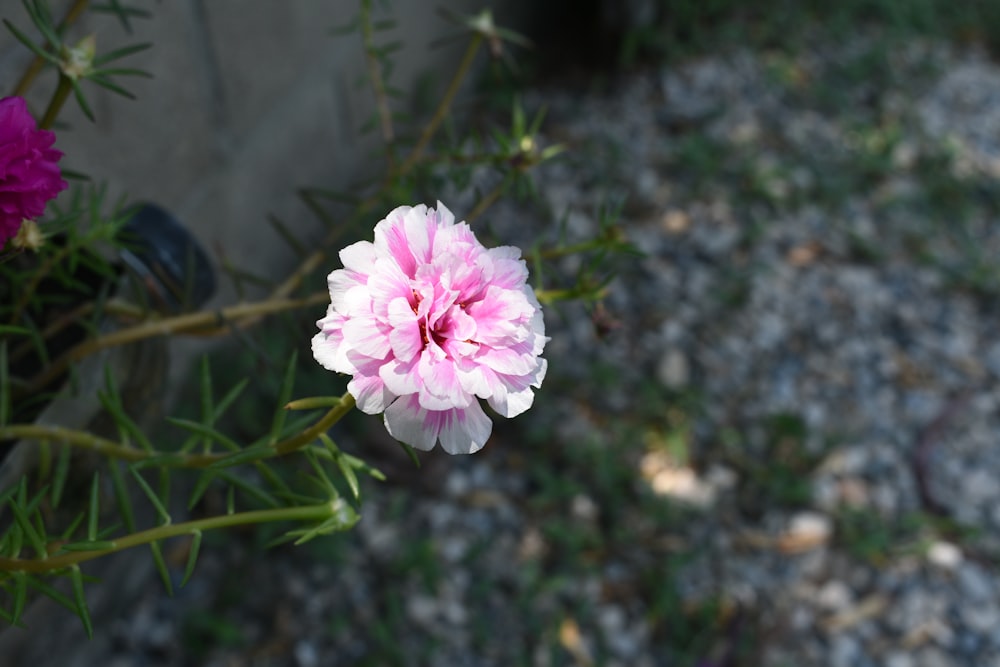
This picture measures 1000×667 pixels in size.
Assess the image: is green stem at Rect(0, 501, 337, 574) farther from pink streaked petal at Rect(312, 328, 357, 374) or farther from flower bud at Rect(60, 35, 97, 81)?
flower bud at Rect(60, 35, 97, 81)

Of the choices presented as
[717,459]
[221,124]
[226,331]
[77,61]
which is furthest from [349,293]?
[717,459]

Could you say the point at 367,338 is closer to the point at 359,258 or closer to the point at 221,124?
the point at 359,258

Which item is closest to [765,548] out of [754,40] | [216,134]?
[216,134]

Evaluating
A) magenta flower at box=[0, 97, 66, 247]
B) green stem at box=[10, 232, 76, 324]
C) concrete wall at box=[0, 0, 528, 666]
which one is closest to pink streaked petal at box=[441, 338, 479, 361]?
magenta flower at box=[0, 97, 66, 247]

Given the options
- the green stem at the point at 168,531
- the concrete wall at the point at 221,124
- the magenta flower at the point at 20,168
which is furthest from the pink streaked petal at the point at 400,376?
the concrete wall at the point at 221,124

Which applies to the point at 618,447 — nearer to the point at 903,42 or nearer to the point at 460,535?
the point at 460,535

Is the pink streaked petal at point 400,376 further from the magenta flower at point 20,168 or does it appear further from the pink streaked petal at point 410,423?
the magenta flower at point 20,168
